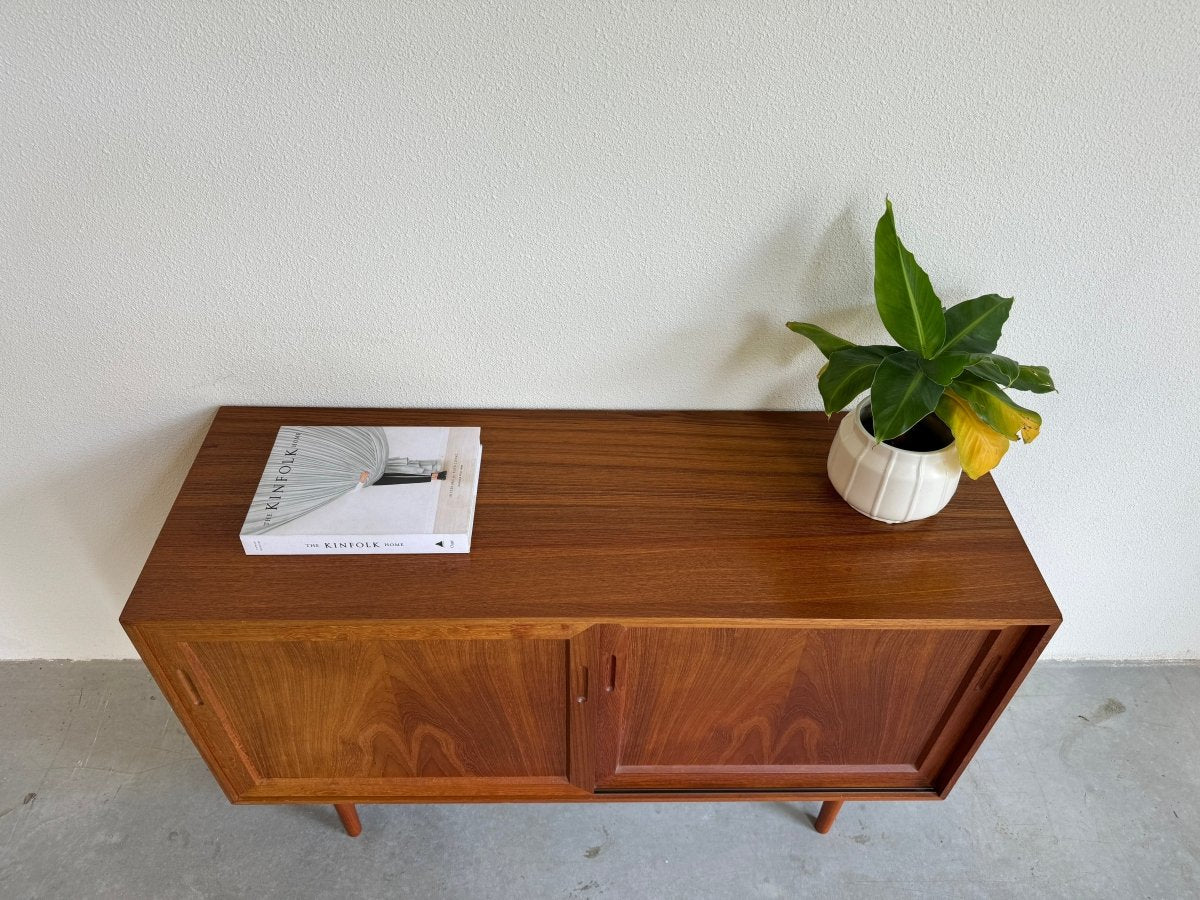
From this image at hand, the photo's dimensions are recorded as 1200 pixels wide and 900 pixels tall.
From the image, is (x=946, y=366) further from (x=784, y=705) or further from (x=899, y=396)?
(x=784, y=705)

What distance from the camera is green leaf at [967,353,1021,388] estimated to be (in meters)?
0.86

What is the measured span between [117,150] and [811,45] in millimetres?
781

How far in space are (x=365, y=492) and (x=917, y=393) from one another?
0.67 meters

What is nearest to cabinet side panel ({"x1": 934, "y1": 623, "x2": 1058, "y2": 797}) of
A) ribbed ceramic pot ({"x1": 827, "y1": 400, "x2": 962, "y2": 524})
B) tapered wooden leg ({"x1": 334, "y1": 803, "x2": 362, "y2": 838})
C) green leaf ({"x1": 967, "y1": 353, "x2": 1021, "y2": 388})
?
ribbed ceramic pot ({"x1": 827, "y1": 400, "x2": 962, "y2": 524})

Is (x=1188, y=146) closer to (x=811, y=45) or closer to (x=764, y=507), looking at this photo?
(x=811, y=45)

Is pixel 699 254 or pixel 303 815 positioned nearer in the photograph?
→ pixel 699 254

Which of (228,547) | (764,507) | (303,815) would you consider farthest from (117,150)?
(303,815)

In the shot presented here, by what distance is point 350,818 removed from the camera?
1.30m

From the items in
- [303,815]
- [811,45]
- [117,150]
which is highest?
[811,45]

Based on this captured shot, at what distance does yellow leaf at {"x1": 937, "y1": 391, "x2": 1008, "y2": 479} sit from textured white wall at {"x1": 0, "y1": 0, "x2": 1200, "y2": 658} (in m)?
0.21

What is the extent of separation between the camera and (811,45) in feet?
2.69

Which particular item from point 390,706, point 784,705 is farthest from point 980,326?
point 390,706

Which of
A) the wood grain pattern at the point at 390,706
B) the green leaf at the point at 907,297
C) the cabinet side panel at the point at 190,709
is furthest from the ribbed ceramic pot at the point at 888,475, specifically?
the cabinet side panel at the point at 190,709

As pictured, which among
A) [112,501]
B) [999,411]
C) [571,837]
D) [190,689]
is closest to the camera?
[999,411]
